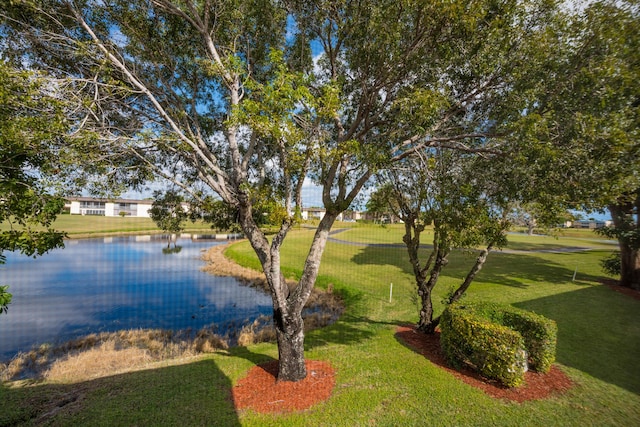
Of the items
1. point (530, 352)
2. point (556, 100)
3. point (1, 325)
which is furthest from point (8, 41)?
point (1, 325)

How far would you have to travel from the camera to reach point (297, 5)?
814 cm

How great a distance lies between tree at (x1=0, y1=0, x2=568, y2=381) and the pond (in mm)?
11944

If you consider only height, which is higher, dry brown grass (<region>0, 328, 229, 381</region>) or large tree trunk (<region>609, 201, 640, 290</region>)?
large tree trunk (<region>609, 201, 640, 290</region>)

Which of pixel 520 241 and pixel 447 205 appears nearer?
pixel 447 205

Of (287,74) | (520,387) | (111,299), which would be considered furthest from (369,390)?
(111,299)

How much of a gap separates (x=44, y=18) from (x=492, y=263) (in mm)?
36681

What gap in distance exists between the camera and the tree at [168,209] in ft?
33.5

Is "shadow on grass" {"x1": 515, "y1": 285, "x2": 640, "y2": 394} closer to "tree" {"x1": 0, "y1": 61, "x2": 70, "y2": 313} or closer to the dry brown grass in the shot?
the dry brown grass

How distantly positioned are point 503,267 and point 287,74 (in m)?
30.7

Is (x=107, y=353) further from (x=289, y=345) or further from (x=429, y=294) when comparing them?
(x=429, y=294)

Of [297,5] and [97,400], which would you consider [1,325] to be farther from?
[297,5]

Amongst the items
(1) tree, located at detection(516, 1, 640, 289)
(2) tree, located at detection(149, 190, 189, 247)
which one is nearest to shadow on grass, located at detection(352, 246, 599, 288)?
(1) tree, located at detection(516, 1, 640, 289)

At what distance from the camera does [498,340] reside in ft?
24.6

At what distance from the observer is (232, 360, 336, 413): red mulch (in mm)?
6746
